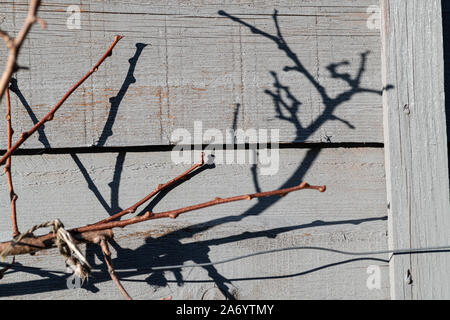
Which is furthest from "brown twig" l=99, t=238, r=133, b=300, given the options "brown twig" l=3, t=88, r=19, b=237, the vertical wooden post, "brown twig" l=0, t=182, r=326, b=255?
the vertical wooden post

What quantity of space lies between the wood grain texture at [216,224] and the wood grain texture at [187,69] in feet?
0.22

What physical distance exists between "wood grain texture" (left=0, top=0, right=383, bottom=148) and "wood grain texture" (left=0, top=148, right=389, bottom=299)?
68 mm

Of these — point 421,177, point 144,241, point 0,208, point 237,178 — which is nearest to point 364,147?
point 421,177

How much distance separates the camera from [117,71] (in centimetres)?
116

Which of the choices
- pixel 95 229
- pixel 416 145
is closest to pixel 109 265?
pixel 95 229

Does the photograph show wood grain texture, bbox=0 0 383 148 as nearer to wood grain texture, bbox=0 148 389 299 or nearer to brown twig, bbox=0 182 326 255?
wood grain texture, bbox=0 148 389 299

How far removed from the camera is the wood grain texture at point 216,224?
115cm

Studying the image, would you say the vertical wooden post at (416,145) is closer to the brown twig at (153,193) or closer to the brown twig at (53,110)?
the brown twig at (153,193)

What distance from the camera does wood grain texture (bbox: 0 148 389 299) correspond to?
3.76 ft

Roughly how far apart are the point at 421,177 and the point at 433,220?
11 cm

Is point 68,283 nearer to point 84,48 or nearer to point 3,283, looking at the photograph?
point 3,283

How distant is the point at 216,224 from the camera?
118 cm

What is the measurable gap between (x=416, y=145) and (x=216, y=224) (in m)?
0.53

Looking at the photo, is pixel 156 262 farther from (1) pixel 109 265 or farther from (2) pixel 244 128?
(2) pixel 244 128
